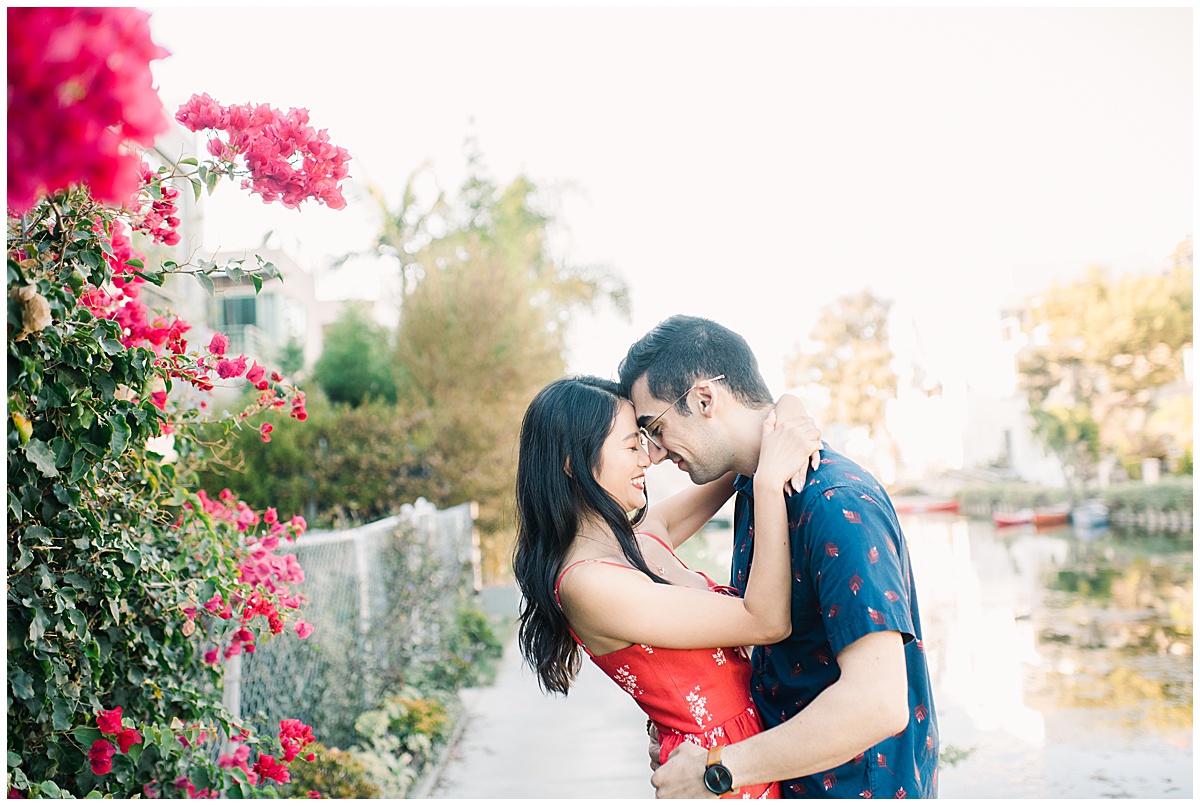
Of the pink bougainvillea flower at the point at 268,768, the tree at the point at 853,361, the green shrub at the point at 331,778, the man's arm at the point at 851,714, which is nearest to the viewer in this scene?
the man's arm at the point at 851,714

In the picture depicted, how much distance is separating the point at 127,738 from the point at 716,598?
4.89 feet

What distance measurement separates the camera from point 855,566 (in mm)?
1826

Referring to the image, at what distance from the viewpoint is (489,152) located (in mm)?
22812

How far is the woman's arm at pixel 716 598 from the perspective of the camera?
1.97m

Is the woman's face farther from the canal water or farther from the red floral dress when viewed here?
the canal water

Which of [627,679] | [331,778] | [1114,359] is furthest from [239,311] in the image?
[1114,359]

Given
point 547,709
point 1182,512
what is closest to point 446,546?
point 547,709

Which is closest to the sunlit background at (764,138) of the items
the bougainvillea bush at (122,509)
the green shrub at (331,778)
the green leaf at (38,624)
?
the bougainvillea bush at (122,509)

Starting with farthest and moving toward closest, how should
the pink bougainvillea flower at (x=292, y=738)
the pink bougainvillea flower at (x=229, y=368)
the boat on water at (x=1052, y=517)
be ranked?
the boat on water at (x=1052, y=517) < the pink bougainvillea flower at (x=292, y=738) < the pink bougainvillea flower at (x=229, y=368)

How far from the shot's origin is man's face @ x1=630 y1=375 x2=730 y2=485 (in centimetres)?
234

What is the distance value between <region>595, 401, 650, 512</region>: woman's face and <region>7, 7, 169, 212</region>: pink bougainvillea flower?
1.69m

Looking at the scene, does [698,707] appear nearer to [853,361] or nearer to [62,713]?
[62,713]

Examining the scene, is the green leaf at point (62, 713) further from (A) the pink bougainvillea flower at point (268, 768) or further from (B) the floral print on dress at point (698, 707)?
(B) the floral print on dress at point (698, 707)

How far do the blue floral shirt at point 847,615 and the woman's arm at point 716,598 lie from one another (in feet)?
0.20
